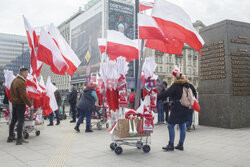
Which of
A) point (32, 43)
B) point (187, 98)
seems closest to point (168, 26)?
point (187, 98)

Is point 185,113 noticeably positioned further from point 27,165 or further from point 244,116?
point 244,116

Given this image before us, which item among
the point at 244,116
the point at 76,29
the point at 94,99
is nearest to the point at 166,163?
the point at 94,99

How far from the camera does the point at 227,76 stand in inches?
368

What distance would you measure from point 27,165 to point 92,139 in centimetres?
298

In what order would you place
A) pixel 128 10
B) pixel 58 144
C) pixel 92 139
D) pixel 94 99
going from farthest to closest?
1. pixel 128 10
2. pixel 94 99
3. pixel 92 139
4. pixel 58 144

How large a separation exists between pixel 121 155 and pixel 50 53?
3.47 meters

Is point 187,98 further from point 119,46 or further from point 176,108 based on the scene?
point 119,46

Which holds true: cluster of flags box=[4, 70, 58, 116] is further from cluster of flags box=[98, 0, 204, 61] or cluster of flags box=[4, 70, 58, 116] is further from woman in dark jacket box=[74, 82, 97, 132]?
cluster of flags box=[98, 0, 204, 61]

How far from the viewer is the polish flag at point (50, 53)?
269 inches

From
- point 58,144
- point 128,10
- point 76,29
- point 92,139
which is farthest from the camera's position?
point 76,29

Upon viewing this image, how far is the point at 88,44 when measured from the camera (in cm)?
7644

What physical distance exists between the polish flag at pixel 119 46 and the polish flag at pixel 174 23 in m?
1.72

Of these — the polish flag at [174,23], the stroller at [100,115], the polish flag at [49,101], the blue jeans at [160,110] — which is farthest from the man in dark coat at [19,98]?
the blue jeans at [160,110]

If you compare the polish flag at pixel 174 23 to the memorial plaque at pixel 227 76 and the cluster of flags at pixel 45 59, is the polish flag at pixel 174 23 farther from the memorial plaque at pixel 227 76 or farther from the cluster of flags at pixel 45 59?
the memorial plaque at pixel 227 76
